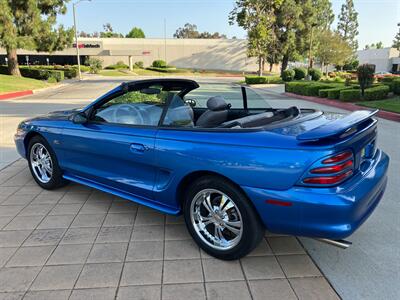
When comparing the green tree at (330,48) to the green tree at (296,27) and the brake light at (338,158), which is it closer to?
the green tree at (296,27)

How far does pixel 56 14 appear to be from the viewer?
29359 mm

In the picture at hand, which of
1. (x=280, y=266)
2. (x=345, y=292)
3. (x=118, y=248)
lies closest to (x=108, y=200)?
(x=118, y=248)

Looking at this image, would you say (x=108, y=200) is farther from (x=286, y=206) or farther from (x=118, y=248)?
(x=286, y=206)

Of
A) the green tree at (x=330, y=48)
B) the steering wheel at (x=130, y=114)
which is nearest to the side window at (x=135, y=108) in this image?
the steering wheel at (x=130, y=114)

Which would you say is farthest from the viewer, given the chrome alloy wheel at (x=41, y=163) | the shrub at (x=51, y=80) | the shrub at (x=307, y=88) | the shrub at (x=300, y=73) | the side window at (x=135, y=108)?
the shrub at (x=51, y=80)

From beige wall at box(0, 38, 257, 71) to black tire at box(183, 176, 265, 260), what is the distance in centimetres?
7254

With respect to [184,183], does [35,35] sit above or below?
above

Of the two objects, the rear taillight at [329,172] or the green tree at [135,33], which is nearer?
the rear taillight at [329,172]

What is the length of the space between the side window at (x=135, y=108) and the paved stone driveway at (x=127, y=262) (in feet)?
3.56

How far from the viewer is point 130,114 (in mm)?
3588

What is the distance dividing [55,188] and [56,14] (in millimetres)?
29618

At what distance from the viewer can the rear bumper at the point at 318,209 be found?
232 centimetres

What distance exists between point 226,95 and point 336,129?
6.05 ft

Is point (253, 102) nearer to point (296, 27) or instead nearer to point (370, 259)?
point (370, 259)
